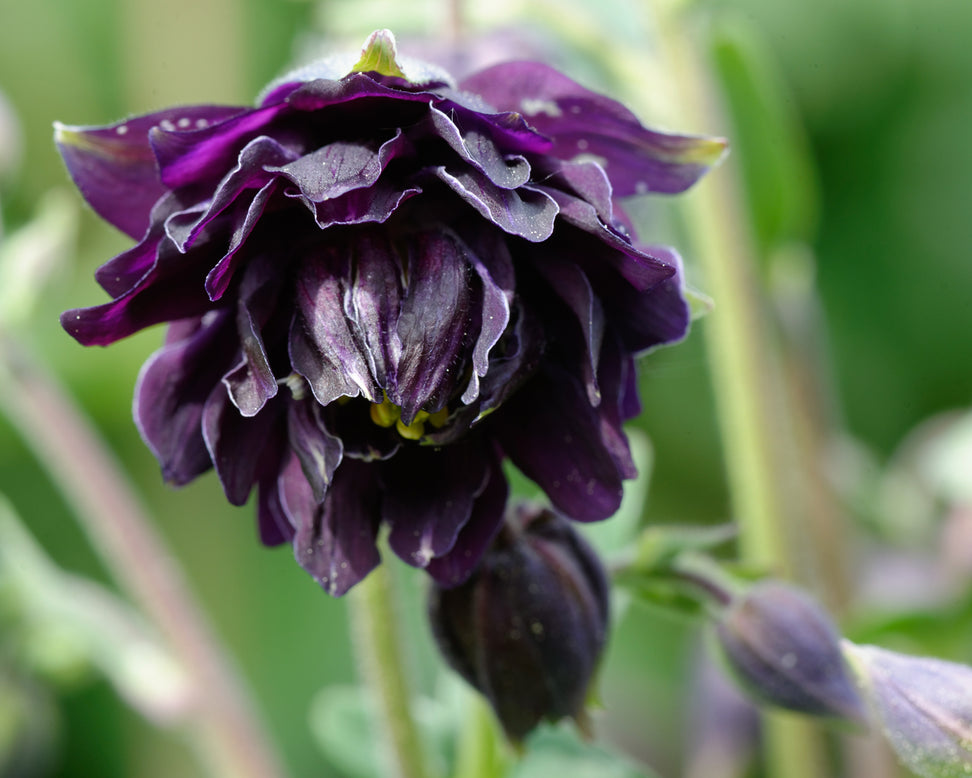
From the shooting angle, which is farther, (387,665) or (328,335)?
(387,665)

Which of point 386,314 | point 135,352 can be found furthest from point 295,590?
point 386,314

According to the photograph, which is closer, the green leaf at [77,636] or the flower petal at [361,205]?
the flower petal at [361,205]

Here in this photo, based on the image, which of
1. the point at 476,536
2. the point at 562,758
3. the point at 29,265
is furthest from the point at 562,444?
the point at 29,265

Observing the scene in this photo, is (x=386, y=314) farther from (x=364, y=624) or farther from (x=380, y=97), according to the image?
(x=364, y=624)

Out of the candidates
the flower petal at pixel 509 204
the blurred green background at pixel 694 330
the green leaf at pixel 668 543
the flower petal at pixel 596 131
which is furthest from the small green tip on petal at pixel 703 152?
the blurred green background at pixel 694 330

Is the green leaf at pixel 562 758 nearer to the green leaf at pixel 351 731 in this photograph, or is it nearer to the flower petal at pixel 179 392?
the green leaf at pixel 351 731

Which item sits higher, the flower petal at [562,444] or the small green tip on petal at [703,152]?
the small green tip on petal at [703,152]

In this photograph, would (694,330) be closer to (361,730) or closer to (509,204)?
(361,730)
